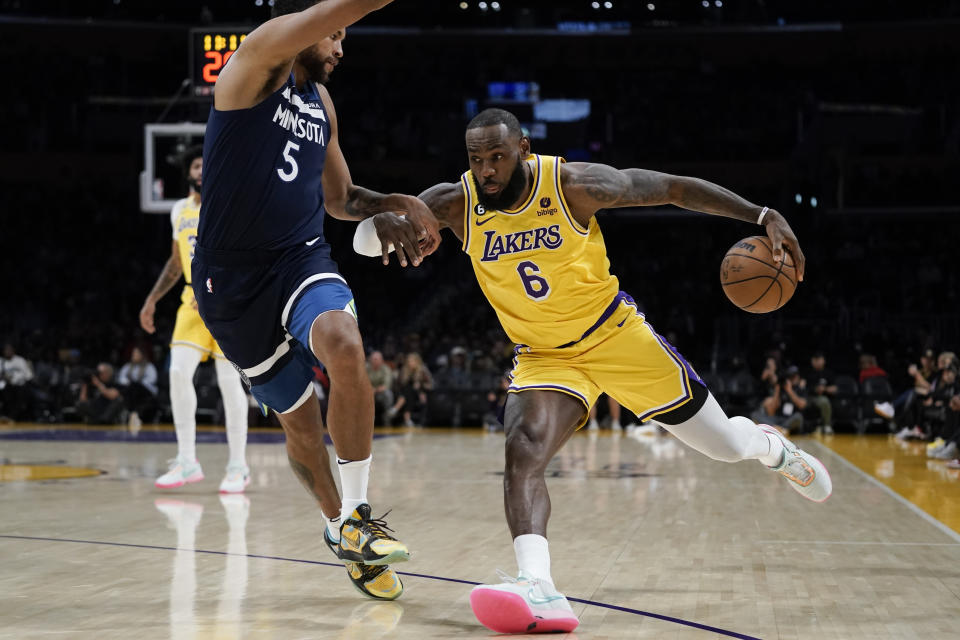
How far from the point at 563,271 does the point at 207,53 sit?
9.35 metres

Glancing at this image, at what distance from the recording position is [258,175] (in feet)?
12.6

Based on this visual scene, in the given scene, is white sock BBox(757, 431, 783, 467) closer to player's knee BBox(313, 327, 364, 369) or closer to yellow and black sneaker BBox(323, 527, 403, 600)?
yellow and black sneaker BBox(323, 527, 403, 600)

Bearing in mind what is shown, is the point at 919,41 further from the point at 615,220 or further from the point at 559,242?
the point at 559,242

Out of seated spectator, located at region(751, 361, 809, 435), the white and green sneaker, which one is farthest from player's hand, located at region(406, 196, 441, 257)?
seated spectator, located at region(751, 361, 809, 435)

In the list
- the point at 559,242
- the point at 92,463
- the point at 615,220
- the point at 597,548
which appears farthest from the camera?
the point at 615,220

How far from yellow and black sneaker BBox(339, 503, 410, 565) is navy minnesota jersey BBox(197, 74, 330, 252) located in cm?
101

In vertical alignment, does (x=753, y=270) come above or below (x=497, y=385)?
above

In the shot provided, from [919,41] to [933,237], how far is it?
4309 mm

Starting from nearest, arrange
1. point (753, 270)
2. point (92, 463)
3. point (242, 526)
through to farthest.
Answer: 1. point (753, 270)
2. point (242, 526)
3. point (92, 463)

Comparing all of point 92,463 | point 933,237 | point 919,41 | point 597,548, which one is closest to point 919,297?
point 933,237

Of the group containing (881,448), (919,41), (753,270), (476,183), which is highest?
(919,41)

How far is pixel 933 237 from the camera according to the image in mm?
22672

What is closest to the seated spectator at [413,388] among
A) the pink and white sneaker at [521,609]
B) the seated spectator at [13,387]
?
the seated spectator at [13,387]

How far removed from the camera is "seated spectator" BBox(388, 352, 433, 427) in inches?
625
